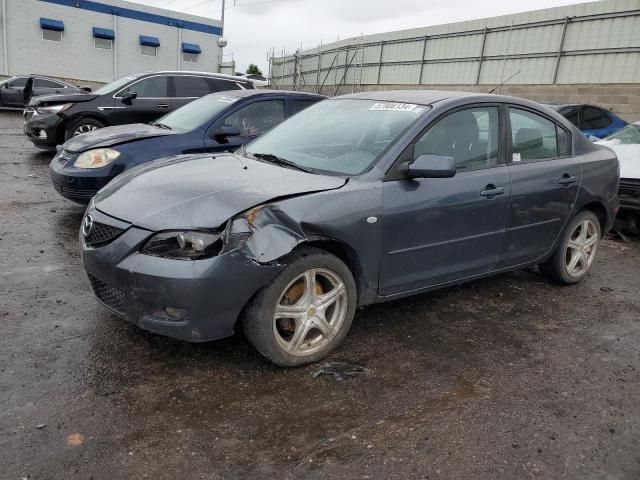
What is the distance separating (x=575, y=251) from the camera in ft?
16.1

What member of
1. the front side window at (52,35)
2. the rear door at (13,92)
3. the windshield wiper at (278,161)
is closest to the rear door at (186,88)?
the windshield wiper at (278,161)

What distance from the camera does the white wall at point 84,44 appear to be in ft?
88.4

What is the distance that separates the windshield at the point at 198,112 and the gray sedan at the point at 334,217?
2225mm

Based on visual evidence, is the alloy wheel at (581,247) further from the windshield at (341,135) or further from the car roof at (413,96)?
the windshield at (341,135)

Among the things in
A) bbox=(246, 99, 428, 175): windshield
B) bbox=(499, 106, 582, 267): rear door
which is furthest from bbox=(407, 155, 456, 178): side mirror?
bbox=(499, 106, 582, 267): rear door

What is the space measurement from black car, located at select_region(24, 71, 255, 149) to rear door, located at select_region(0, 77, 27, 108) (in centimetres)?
1188

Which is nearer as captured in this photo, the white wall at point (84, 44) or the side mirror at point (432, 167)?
the side mirror at point (432, 167)

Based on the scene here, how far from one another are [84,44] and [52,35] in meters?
1.65

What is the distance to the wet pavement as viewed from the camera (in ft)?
7.84

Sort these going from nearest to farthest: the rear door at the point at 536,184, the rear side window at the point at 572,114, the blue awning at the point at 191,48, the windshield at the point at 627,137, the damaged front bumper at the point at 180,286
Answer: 1. the damaged front bumper at the point at 180,286
2. the rear door at the point at 536,184
3. the windshield at the point at 627,137
4. the rear side window at the point at 572,114
5. the blue awning at the point at 191,48

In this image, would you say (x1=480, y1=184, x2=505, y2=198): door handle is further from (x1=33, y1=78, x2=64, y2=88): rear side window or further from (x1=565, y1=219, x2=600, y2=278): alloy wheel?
(x1=33, y1=78, x2=64, y2=88): rear side window

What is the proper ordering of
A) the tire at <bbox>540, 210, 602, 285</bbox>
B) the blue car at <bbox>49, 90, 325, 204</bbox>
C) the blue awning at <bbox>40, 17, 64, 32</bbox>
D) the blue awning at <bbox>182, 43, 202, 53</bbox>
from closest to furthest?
the tire at <bbox>540, 210, 602, 285</bbox>, the blue car at <bbox>49, 90, 325, 204</bbox>, the blue awning at <bbox>40, 17, 64, 32</bbox>, the blue awning at <bbox>182, 43, 202, 53</bbox>

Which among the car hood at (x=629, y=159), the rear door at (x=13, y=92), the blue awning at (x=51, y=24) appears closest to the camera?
the car hood at (x=629, y=159)

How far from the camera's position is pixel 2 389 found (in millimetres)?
2760
